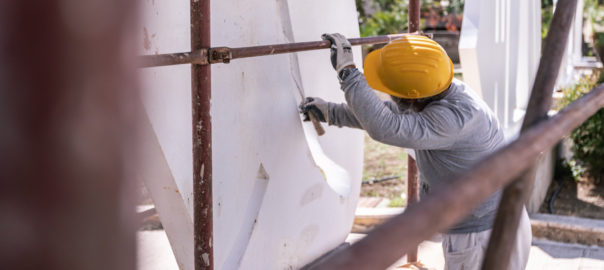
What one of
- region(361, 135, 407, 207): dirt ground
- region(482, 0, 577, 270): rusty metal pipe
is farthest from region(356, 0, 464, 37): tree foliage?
region(482, 0, 577, 270): rusty metal pipe

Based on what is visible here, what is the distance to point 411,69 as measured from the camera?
283 cm

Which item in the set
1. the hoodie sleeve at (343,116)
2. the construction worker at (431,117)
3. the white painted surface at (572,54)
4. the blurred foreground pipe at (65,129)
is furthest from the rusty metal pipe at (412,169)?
the white painted surface at (572,54)

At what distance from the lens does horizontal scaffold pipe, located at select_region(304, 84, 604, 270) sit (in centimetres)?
73

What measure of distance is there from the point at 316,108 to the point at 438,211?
257 cm

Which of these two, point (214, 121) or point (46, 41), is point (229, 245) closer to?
point (214, 121)

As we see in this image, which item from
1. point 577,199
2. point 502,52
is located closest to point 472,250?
point 502,52

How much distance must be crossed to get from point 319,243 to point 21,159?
347cm

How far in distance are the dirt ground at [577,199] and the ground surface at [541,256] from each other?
2.15m

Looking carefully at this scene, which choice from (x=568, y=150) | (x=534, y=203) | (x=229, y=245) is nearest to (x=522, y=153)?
(x=229, y=245)

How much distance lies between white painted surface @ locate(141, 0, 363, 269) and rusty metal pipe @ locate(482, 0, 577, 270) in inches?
55.0

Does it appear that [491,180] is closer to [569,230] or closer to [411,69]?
[411,69]

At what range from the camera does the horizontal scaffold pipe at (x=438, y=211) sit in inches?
28.9

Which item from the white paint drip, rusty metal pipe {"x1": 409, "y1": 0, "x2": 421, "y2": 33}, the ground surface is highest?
rusty metal pipe {"x1": 409, "y1": 0, "x2": 421, "y2": 33}

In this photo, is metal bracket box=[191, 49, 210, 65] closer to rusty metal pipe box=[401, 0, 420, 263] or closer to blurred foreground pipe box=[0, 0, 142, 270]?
blurred foreground pipe box=[0, 0, 142, 270]
